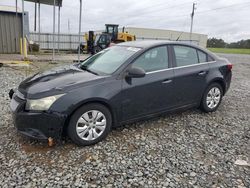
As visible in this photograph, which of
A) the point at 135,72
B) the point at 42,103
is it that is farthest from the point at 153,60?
the point at 42,103

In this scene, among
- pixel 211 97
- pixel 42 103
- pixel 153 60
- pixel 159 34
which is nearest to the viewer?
pixel 42 103

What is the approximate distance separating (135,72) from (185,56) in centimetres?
146

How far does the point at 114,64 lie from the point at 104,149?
4.62 feet

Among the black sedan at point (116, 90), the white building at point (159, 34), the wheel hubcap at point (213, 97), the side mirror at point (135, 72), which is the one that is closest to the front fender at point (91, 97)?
the black sedan at point (116, 90)

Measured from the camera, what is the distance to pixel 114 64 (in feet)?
12.9

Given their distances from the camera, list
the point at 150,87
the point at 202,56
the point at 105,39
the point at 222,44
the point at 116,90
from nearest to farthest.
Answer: the point at 116,90 → the point at 150,87 → the point at 202,56 → the point at 105,39 → the point at 222,44

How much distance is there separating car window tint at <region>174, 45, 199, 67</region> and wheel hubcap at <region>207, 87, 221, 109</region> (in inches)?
29.7

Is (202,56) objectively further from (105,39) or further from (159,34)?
(159,34)

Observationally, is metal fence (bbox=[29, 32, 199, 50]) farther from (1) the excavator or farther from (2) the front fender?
(2) the front fender

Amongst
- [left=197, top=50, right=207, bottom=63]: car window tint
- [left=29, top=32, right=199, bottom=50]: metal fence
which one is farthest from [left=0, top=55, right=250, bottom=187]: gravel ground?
[left=29, top=32, right=199, bottom=50]: metal fence

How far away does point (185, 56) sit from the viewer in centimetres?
460

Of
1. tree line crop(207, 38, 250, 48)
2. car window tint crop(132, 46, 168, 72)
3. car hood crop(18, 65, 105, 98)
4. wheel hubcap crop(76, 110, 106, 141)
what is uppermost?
tree line crop(207, 38, 250, 48)

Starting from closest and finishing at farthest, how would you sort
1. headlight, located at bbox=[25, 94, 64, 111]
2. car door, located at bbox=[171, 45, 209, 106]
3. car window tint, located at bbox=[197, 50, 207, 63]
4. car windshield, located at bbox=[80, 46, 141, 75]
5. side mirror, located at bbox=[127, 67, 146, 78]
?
headlight, located at bbox=[25, 94, 64, 111] < side mirror, located at bbox=[127, 67, 146, 78] < car windshield, located at bbox=[80, 46, 141, 75] < car door, located at bbox=[171, 45, 209, 106] < car window tint, located at bbox=[197, 50, 207, 63]

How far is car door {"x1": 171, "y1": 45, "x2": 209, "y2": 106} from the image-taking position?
4.36m
